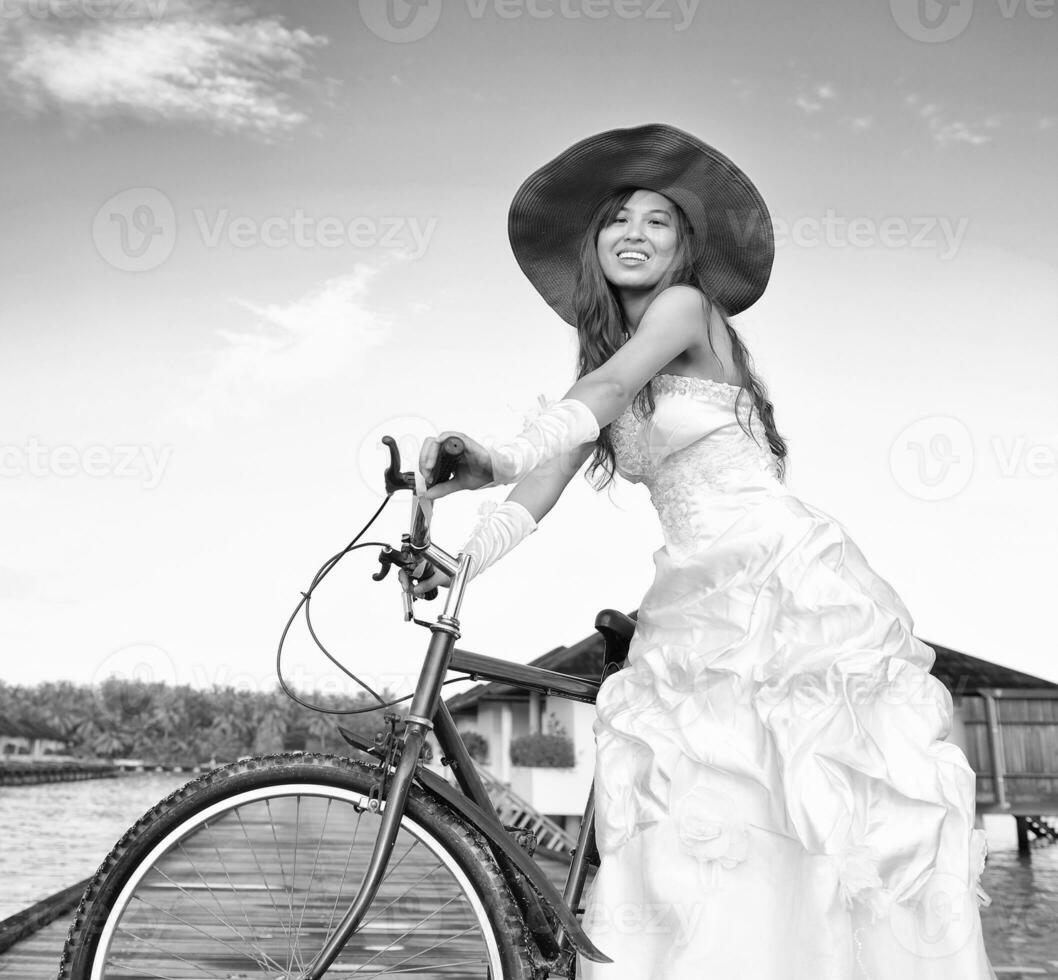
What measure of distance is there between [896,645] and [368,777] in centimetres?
72

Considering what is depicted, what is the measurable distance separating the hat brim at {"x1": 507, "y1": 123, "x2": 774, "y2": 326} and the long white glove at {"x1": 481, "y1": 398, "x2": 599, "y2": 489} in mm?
590

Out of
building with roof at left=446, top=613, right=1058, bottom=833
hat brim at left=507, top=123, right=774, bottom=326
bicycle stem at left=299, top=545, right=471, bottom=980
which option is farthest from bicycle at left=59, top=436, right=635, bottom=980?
building with roof at left=446, top=613, right=1058, bottom=833

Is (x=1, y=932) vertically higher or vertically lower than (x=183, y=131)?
lower

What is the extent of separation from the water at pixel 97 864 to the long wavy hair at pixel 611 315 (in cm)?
248

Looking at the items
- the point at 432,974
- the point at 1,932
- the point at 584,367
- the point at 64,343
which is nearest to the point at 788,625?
the point at 584,367

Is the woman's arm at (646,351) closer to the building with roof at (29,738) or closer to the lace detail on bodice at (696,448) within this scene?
the lace detail on bodice at (696,448)

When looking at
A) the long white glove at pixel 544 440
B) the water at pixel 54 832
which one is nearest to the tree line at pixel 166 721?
the water at pixel 54 832

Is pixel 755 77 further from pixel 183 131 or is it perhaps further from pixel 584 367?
pixel 584 367

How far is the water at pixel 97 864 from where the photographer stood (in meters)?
4.07

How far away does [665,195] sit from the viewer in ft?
5.44

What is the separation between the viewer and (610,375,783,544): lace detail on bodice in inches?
59.4

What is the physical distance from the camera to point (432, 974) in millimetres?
2609

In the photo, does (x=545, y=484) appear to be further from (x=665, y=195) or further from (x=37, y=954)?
(x=37, y=954)

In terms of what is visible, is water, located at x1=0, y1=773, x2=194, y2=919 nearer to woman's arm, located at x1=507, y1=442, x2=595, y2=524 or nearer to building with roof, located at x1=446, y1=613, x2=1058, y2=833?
woman's arm, located at x1=507, y1=442, x2=595, y2=524
